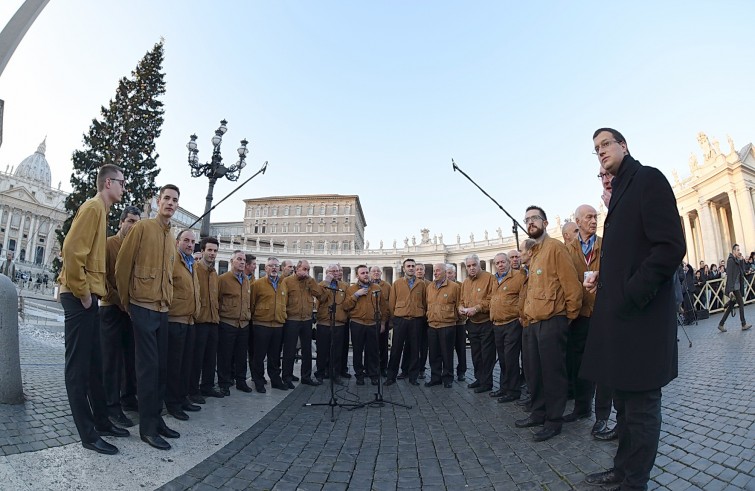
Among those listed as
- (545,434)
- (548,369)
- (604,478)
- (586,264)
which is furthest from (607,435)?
(586,264)

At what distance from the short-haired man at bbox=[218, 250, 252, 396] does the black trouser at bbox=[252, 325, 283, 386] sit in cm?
20

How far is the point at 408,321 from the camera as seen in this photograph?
24.9 ft

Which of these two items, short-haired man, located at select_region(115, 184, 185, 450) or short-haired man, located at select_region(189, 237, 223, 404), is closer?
short-haired man, located at select_region(115, 184, 185, 450)

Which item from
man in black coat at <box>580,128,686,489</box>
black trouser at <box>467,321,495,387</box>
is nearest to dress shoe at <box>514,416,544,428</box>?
man in black coat at <box>580,128,686,489</box>

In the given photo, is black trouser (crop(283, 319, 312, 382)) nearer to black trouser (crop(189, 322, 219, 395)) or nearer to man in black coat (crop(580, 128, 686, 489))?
A: black trouser (crop(189, 322, 219, 395))

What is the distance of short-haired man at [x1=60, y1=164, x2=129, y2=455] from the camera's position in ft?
10.0

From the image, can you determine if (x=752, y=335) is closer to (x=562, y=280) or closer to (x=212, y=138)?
(x=562, y=280)

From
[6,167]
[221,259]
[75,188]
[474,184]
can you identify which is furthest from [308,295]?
[6,167]

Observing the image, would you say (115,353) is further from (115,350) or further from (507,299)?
(507,299)

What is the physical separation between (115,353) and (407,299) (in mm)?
4992

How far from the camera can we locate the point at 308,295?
730cm

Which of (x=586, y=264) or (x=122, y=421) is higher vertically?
(x=586, y=264)

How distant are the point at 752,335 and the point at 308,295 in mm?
9910

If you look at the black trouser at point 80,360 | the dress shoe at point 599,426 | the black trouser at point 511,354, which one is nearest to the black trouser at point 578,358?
the dress shoe at point 599,426
